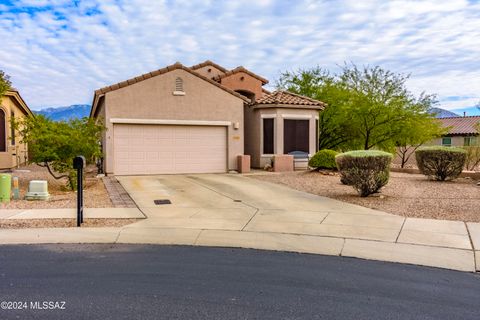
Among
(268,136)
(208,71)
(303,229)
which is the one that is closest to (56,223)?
(303,229)

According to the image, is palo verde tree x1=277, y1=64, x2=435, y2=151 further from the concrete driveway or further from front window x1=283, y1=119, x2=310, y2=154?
the concrete driveway

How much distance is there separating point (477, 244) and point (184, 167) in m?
13.8

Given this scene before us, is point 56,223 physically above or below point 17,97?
below

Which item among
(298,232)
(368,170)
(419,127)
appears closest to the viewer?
(298,232)

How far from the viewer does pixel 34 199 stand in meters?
11.1

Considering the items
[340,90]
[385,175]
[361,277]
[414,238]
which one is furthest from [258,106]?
[361,277]

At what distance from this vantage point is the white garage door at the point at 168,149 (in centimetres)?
1770

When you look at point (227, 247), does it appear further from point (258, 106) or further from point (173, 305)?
point (258, 106)

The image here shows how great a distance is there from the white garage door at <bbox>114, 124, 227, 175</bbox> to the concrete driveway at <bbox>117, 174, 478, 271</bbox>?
700 cm

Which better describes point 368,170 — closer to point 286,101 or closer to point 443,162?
point 443,162

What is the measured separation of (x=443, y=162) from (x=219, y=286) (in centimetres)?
1286

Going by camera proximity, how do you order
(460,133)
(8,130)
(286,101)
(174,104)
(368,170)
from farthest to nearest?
(460,133), (8,130), (286,101), (174,104), (368,170)

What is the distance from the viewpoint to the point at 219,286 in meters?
4.87

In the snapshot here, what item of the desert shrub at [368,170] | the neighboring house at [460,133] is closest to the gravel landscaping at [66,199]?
the desert shrub at [368,170]
